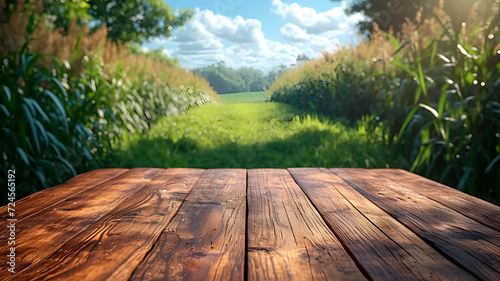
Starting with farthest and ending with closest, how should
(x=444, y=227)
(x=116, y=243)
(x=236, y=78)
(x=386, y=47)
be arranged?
1. (x=236, y=78)
2. (x=386, y=47)
3. (x=444, y=227)
4. (x=116, y=243)

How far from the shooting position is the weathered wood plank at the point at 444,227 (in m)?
0.66

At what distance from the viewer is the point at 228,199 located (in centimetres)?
108

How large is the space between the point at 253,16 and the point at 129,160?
6.16 feet

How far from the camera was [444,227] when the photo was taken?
0.84m

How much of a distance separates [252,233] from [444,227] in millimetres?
448

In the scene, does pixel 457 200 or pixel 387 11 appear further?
pixel 387 11

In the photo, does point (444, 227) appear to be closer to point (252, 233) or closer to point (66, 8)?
point (252, 233)

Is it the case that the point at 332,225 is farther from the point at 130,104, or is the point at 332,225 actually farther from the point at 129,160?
the point at 130,104

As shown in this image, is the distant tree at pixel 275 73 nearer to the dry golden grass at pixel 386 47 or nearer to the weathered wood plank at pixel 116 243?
the dry golden grass at pixel 386 47

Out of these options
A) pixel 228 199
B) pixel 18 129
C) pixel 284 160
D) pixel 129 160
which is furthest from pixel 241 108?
pixel 228 199

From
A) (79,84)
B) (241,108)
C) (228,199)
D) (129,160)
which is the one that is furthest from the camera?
(241,108)

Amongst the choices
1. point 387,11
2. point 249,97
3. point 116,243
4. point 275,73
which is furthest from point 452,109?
point 387,11

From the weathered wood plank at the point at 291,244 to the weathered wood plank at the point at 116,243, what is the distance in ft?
0.68

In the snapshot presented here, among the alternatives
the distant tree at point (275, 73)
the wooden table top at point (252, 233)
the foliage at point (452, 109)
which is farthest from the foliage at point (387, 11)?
the wooden table top at point (252, 233)
